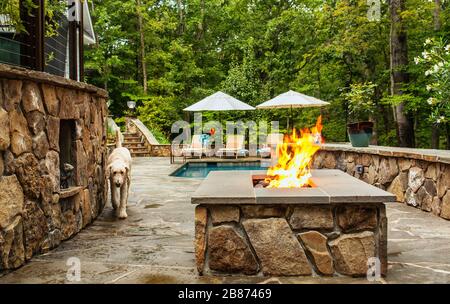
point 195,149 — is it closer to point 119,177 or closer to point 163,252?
point 119,177

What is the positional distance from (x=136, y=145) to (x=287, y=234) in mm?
15846

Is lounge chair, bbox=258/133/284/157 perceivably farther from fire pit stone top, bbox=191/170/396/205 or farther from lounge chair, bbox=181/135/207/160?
fire pit stone top, bbox=191/170/396/205

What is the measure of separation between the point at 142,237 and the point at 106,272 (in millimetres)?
1294

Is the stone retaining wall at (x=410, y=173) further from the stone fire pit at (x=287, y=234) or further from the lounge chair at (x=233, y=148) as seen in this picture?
the lounge chair at (x=233, y=148)

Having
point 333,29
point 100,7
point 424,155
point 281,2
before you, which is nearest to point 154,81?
point 100,7

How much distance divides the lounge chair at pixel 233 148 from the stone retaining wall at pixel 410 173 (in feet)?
23.4

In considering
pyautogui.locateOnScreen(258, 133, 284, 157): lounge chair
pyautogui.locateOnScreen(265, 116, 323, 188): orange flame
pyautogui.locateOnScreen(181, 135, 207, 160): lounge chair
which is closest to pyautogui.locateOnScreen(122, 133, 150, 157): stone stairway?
pyautogui.locateOnScreen(181, 135, 207, 160): lounge chair

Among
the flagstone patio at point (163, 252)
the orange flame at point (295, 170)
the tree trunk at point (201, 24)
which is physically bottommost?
the flagstone patio at point (163, 252)

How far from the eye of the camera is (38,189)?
3.94 metres

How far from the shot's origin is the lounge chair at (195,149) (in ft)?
50.8

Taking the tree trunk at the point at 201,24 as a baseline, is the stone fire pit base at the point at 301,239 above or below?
below

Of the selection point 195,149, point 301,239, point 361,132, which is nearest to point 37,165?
point 301,239

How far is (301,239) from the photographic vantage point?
342 cm

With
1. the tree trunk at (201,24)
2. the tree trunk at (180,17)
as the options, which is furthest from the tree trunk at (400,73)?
the tree trunk at (180,17)
